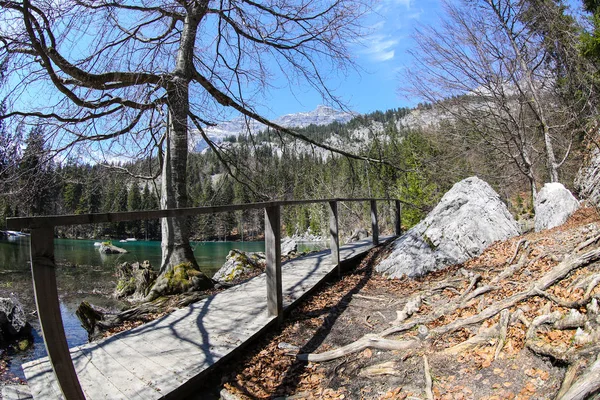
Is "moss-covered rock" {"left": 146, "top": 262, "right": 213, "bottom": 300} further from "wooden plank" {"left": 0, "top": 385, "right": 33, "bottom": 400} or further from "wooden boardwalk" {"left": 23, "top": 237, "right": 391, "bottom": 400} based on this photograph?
"wooden plank" {"left": 0, "top": 385, "right": 33, "bottom": 400}

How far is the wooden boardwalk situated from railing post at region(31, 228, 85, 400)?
1.98ft

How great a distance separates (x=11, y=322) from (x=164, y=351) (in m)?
7.05

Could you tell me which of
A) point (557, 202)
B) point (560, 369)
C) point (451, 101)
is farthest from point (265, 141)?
point (560, 369)

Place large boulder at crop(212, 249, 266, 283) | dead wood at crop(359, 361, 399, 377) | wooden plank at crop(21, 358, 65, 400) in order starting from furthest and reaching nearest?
large boulder at crop(212, 249, 266, 283)
dead wood at crop(359, 361, 399, 377)
wooden plank at crop(21, 358, 65, 400)

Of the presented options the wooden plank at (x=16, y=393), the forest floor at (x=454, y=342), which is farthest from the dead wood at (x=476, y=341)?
the wooden plank at (x=16, y=393)

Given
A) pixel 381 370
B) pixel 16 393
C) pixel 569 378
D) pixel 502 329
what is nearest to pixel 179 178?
pixel 16 393

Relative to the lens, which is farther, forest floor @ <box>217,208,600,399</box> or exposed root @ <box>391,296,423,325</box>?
exposed root @ <box>391,296,423,325</box>

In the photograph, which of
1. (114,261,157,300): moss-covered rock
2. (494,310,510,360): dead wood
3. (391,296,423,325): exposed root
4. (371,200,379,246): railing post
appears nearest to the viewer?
(494,310,510,360): dead wood

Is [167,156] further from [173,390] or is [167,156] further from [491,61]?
[491,61]

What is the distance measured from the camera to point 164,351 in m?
2.88

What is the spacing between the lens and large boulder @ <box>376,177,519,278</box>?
5.50 metres

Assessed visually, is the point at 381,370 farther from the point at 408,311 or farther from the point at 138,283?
the point at 138,283

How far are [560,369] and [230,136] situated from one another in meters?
6.36

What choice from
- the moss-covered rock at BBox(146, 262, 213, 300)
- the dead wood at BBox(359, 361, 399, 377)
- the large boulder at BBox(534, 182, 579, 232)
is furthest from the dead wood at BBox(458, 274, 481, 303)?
the moss-covered rock at BBox(146, 262, 213, 300)
